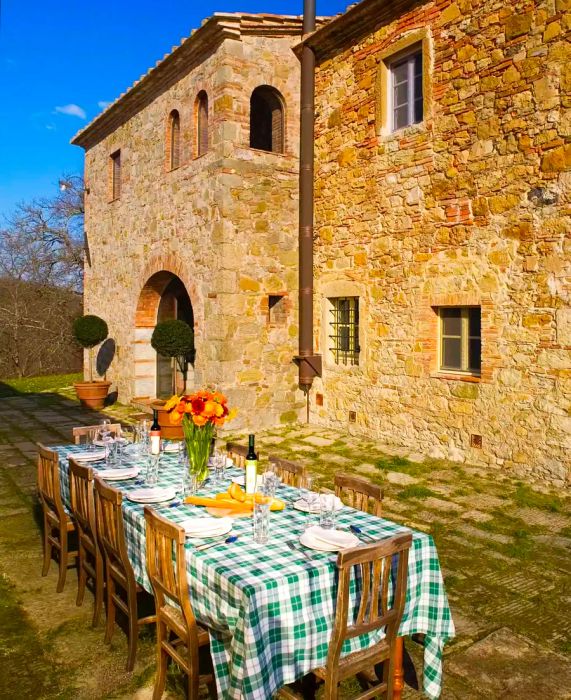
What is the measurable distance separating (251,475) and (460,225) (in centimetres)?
466

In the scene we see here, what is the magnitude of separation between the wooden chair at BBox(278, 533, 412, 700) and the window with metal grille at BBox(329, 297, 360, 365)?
6.12 metres

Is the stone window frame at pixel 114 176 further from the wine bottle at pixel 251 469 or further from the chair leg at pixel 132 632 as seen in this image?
the chair leg at pixel 132 632

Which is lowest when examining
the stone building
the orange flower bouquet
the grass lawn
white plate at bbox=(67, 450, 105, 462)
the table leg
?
the table leg

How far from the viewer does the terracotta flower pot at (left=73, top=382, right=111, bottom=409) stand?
11.5 m

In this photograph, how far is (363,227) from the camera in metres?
8.19

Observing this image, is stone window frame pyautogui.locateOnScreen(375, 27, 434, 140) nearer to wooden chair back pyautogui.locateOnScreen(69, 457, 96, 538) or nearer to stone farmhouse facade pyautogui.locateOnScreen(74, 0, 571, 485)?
stone farmhouse facade pyautogui.locateOnScreen(74, 0, 571, 485)

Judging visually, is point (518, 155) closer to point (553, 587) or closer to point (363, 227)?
point (363, 227)

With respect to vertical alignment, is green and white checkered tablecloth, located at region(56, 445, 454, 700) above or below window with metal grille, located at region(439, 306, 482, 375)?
below

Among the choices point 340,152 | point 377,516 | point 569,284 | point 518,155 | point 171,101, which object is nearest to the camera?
point 377,516

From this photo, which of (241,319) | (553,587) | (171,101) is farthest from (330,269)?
(553,587)

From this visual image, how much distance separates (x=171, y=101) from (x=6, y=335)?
12076mm

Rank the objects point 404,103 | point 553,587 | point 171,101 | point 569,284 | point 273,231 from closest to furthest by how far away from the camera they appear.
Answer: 1. point 553,587
2. point 569,284
3. point 404,103
4. point 273,231
5. point 171,101

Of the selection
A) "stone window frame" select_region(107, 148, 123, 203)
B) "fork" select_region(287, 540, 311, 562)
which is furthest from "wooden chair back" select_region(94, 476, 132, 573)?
"stone window frame" select_region(107, 148, 123, 203)

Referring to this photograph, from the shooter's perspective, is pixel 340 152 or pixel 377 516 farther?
pixel 340 152
